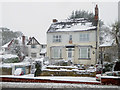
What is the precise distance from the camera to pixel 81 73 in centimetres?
813

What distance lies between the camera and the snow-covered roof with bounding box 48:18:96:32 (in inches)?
508

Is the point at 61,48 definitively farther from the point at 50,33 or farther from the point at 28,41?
the point at 28,41

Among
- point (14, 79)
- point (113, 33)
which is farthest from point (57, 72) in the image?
point (113, 33)

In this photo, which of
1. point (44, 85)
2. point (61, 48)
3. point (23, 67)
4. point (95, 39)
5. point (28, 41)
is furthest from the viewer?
point (28, 41)

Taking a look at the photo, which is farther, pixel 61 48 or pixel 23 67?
pixel 61 48

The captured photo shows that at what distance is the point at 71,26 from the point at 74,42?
1648 mm

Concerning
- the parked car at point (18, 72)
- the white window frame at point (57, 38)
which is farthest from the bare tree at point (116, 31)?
the parked car at point (18, 72)

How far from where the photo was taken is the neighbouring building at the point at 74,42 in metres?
12.5

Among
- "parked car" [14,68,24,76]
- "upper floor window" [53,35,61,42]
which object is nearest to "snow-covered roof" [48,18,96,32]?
"upper floor window" [53,35,61,42]

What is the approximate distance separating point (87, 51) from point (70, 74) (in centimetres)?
495

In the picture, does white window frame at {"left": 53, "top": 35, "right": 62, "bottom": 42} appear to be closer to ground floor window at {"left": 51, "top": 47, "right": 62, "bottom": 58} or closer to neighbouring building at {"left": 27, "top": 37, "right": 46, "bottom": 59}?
ground floor window at {"left": 51, "top": 47, "right": 62, "bottom": 58}

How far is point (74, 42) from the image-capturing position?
43.0ft

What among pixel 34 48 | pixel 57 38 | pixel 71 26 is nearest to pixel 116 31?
pixel 71 26

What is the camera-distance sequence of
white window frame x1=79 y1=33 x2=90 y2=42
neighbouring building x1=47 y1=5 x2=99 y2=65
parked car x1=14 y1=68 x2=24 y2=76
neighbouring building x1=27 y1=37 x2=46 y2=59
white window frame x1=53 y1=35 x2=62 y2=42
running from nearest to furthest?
parked car x1=14 y1=68 x2=24 y2=76 → neighbouring building x1=47 y1=5 x2=99 y2=65 → white window frame x1=79 y1=33 x2=90 y2=42 → white window frame x1=53 y1=35 x2=62 y2=42 → neighbouring building x1=27 y1=37 x2=46 y2=59
